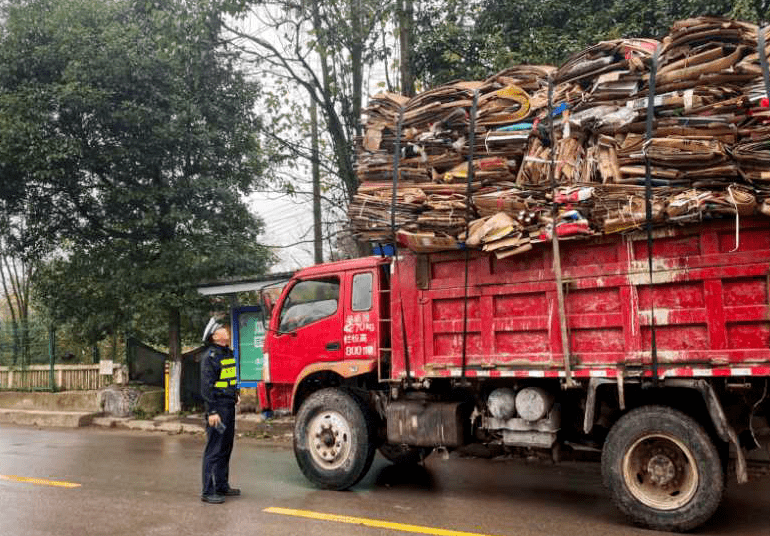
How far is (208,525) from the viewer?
5.74m

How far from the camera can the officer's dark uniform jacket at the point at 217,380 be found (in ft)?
22.7

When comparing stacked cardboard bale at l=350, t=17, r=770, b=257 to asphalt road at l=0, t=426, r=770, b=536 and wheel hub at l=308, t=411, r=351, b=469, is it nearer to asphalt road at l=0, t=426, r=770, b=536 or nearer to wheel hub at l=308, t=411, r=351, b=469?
wheel hub at l=308, t=411, r=351, b=469

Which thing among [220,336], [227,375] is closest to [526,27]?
[220,336]

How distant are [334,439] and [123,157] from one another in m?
8.36

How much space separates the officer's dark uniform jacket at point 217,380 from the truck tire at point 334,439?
90 cm

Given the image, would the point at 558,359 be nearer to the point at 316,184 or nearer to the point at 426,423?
the point at 426,423

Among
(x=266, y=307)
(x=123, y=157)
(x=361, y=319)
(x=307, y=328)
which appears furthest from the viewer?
(x=123, y=157)

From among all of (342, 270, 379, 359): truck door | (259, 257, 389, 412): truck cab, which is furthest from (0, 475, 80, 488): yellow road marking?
(342, 270, 379, 359): truck door

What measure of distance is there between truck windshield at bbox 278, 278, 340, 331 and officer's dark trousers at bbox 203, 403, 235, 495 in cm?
135

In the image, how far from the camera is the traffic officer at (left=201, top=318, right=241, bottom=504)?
269 inches

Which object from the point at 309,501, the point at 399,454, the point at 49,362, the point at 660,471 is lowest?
the point at 309,501

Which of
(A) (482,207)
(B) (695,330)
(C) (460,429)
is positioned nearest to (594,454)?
(C) (460,429)

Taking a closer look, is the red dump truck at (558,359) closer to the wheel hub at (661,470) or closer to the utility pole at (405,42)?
the wheel hub at (661,470)

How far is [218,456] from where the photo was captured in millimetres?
6840
